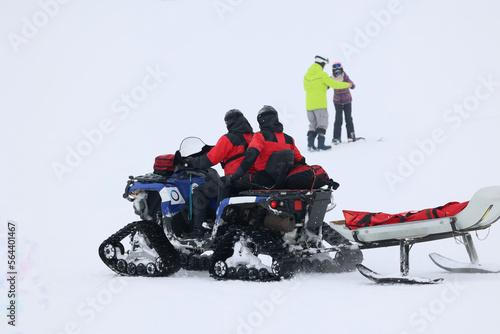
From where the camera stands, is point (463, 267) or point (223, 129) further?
point (223, 129)

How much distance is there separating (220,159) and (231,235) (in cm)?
85

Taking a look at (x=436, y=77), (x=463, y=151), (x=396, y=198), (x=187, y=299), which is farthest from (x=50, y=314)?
(x=436, y=77)

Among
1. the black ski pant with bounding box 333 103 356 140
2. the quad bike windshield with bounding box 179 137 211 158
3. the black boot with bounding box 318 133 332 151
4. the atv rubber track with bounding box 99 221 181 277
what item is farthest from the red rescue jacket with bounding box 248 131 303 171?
the black ski pant with bounding box 333 103 356 140

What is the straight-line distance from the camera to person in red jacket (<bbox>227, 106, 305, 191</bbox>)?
21.5ft

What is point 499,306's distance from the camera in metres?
4.70

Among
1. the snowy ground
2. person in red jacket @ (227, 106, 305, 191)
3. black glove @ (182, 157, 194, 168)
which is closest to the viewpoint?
the snowy ground

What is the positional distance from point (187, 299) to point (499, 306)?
2.46 metres

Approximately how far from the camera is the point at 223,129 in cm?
1803

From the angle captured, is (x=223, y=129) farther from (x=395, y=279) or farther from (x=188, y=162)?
(x=395, y=279)

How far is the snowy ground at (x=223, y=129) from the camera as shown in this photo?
5160mm

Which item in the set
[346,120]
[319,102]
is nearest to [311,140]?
[319,102]

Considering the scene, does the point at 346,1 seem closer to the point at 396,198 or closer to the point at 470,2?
the point at 470,2

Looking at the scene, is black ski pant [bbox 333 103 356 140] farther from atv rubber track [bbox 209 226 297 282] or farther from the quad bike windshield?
atv rubber track [bbox 209 226 297 282]

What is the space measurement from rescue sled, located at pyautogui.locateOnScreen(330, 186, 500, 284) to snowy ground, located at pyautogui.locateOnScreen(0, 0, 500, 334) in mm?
242
